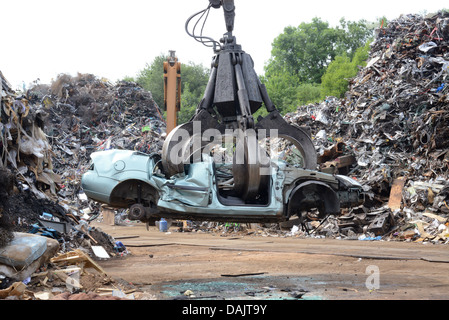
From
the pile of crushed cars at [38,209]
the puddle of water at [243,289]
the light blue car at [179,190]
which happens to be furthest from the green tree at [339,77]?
the puddle of water at [243,289]

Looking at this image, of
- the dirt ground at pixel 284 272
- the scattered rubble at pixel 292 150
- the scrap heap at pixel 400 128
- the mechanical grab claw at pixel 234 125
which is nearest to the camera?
the dirt ground at pixel 284 272

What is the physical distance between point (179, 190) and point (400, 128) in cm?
1379

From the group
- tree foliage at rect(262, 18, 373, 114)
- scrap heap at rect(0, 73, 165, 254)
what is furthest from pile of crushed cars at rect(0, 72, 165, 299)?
tree foliage at rect(262, 18, 373, 114)

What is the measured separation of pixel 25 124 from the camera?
10.6 meters

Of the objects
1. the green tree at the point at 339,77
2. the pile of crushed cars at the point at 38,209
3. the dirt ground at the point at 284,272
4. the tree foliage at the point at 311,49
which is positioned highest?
the tree foliage at the point at 311,49

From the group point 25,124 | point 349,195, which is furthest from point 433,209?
point 25,124

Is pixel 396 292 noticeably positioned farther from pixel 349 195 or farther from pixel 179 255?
pixel 179 255

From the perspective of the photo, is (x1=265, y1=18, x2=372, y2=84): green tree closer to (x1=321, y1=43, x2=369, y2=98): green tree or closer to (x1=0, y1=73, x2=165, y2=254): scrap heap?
(x1=321, y1=43, x2=369, y2=98): green tree

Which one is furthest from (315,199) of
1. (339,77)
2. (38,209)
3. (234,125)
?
(339,77)

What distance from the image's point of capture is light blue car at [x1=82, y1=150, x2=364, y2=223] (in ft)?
21.6

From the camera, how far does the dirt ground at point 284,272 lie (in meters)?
5.91

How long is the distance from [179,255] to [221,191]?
11.5 feet

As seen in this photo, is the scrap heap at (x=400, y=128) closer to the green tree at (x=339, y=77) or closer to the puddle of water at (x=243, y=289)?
the puddle of water at (x=243, y=289)

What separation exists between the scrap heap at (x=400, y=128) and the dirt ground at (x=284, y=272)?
310 cm
